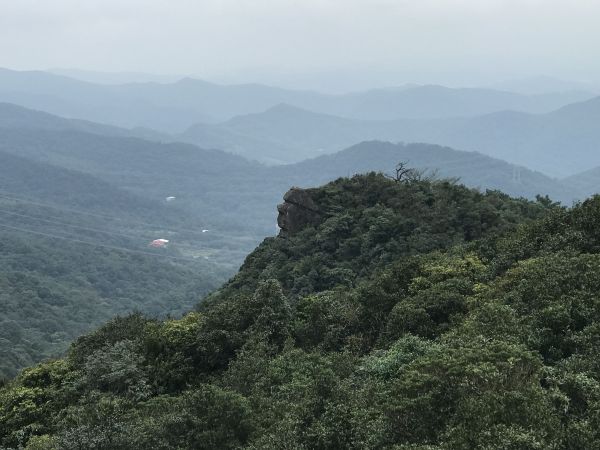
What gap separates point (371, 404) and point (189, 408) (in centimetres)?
433

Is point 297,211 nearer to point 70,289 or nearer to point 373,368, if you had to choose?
point 373,368

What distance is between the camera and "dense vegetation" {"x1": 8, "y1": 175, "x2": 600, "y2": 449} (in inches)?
429

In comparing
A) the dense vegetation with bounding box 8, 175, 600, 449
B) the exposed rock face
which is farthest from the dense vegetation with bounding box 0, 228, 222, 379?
the dense vegetation with bounding box 8, 175, 600, 449

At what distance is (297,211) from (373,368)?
27.8 m

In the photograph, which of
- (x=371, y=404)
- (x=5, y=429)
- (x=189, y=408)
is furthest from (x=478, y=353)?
(x=5, y=429)

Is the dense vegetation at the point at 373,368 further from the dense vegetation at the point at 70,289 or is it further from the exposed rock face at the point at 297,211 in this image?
the dense vegetation at the point at 70,289

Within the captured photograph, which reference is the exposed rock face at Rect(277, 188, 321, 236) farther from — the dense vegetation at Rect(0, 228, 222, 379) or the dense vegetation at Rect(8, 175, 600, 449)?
the dense vegetation at Rect(0, 228, 222, 379)

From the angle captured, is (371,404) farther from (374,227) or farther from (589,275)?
(374,227)

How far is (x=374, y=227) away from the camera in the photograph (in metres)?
37.0

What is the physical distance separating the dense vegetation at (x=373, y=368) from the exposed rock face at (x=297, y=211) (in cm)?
971

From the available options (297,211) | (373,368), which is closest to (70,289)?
(297,211)

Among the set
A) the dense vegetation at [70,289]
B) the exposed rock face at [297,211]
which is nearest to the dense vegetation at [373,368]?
the exposed rock face at [297,211]

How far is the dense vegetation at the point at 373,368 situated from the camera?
1089cm

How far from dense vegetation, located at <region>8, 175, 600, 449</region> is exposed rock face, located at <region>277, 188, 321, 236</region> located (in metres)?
9.71
